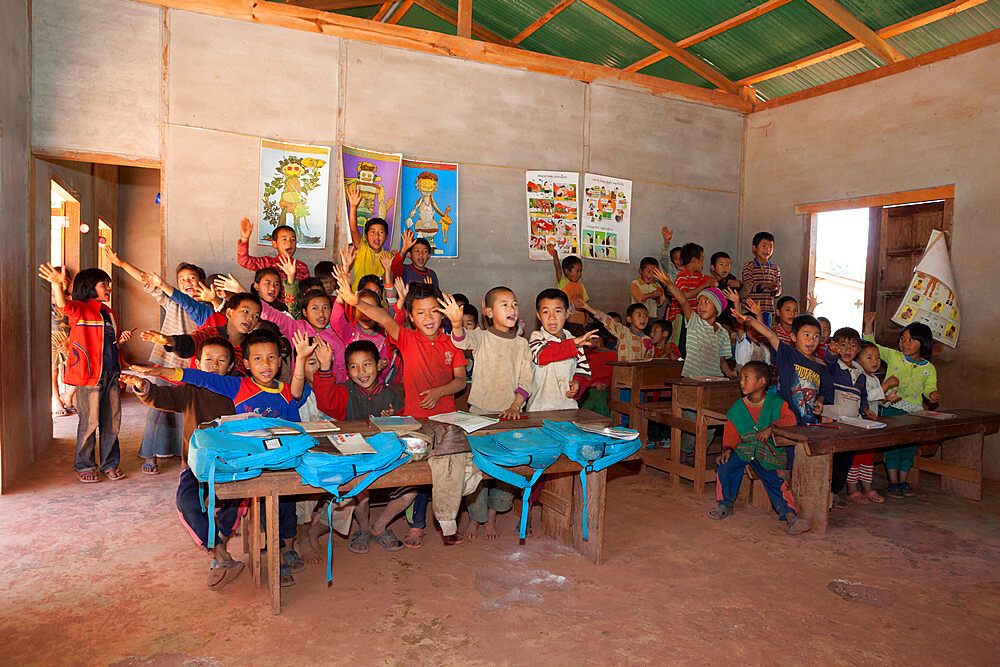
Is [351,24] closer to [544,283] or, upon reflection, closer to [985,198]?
[544,283]

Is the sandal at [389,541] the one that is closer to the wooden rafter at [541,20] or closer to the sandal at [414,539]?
the sandal at [414,539]

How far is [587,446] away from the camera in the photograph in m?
3.14

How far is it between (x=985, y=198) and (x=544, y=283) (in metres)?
4.15

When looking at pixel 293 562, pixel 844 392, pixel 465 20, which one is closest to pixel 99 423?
pixel 293 562

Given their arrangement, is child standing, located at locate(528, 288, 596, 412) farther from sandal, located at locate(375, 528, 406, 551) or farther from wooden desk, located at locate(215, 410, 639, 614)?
sandal, located at locate(375, 528, 406, 551)

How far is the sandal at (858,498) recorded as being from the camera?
15.8 ft

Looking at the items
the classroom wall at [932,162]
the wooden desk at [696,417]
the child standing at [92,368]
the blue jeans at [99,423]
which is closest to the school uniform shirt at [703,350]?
the wooden desk at [696,417]

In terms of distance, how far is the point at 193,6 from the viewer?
5.48 meters

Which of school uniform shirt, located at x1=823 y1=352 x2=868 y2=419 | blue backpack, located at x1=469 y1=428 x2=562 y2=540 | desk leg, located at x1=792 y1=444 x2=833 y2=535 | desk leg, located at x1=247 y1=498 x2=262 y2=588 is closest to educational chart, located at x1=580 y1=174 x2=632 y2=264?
school uniform shirt, located at x1=823 y1=352 x2=868 y2=419

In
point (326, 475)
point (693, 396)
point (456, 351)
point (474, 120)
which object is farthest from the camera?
point (474, 120)

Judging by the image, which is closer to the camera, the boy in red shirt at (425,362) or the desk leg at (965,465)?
the boy in red shirt at (425,362)

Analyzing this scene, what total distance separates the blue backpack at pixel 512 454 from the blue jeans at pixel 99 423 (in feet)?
10.8

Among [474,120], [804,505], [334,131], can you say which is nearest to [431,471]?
[804,505]

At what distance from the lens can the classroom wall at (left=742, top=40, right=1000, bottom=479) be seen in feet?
18.9
